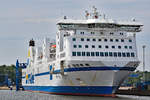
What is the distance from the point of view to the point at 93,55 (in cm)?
5503

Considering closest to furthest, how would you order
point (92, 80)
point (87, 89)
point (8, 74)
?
point (92, 80), point (87, 89), point (8, 74)

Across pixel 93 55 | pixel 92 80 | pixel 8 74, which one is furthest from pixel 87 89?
pixel 8 74

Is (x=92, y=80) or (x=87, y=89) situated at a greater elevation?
(x=92, y=80)

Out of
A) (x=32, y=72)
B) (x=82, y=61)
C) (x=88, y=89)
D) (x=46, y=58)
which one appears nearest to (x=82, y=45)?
(x=82, y=61)

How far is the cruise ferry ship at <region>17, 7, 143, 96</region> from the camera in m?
54.3

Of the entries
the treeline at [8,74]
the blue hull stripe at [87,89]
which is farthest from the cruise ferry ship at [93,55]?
the treeline at [8,74]

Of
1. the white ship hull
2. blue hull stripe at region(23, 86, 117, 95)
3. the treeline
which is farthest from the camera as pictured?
the treeline

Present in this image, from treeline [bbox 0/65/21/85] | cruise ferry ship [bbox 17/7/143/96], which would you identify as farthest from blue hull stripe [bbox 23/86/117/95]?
treeline [bbox 0/65/21/85]

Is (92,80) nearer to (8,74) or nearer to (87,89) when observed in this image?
(87,89)

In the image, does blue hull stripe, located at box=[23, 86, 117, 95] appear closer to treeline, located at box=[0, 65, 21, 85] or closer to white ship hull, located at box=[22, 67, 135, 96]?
white ship hull, located at box=[22, 67, 135, 96]

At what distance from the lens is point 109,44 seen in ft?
185

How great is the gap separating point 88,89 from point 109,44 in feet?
22.7

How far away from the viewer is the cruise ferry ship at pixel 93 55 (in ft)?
178

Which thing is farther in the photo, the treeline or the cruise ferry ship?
the treeline
